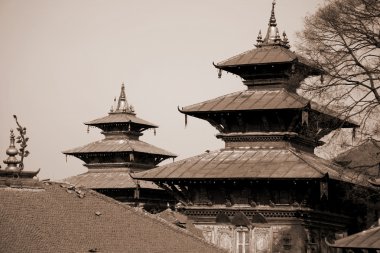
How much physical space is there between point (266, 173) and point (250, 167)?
1.45 metres

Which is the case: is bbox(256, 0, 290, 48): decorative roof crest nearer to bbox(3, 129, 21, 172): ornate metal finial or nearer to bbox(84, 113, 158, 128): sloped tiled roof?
bbox(3, 129, 21, 172): ornate metal finial

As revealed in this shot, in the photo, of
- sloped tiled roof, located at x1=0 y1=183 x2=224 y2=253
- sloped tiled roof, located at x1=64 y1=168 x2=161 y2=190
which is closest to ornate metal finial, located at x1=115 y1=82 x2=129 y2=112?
sloped tiled roof, located at x1=64 y1=168 x2=161 y2=190

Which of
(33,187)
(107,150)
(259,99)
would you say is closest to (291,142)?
(259,99)

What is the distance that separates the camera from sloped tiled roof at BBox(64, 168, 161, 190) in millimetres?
59281

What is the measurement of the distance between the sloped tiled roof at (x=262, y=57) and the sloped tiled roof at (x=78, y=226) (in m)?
10.1

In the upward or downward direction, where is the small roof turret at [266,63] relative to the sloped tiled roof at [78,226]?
upward

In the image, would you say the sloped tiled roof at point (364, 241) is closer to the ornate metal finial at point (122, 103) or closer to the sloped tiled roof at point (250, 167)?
the sloped tiled roof at point (250, 167)

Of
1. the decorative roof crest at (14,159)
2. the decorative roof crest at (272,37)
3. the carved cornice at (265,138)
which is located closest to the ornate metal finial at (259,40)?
A: the decorative roof crest at (272,37)

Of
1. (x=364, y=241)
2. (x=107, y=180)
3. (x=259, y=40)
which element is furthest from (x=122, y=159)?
(x=364, y=241)

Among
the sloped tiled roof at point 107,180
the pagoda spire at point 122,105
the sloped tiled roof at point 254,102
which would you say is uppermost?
the pagoda spire at point 122,105

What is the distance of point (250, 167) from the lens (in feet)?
131

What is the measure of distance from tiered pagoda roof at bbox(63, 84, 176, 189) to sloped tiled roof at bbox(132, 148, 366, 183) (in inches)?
710

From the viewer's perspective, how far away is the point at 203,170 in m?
40.8

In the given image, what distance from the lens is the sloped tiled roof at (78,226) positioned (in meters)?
30.7
